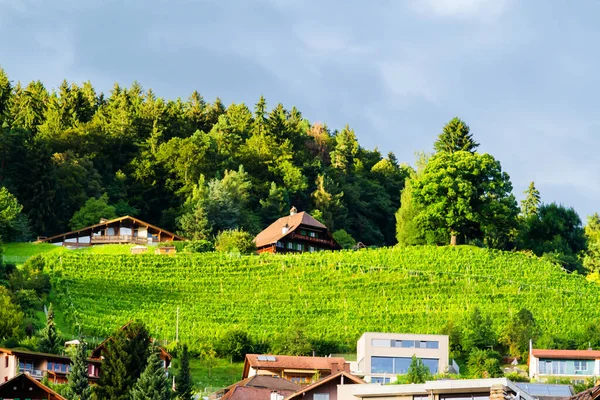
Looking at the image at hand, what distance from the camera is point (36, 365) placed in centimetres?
6206

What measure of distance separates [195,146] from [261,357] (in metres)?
54.4

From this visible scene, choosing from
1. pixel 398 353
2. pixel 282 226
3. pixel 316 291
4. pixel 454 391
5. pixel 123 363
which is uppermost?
pixel 282 226

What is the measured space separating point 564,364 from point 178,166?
54.4 metres

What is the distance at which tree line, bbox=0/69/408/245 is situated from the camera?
11094 cm

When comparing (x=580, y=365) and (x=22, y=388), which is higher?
(x=580, y=365)

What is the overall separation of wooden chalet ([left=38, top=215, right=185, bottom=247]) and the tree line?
222 cm

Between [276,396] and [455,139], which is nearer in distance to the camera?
[276,396]

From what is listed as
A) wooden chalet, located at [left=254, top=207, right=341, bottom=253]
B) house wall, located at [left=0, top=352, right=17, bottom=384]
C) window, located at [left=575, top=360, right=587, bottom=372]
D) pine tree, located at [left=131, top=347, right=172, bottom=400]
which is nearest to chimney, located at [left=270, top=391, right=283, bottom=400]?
pine tree, located at [left=131, top=347, right=172, bottom=400]

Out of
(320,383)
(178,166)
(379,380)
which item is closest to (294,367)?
(379,380)

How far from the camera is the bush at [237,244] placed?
318 feet

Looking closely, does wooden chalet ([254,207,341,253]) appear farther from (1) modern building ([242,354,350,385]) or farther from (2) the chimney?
(2) the chimney

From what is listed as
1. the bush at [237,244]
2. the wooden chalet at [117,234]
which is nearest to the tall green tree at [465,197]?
the bush at [237,244]

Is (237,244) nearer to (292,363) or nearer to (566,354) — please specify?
(292,363)

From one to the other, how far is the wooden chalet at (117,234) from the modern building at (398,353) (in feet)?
121
